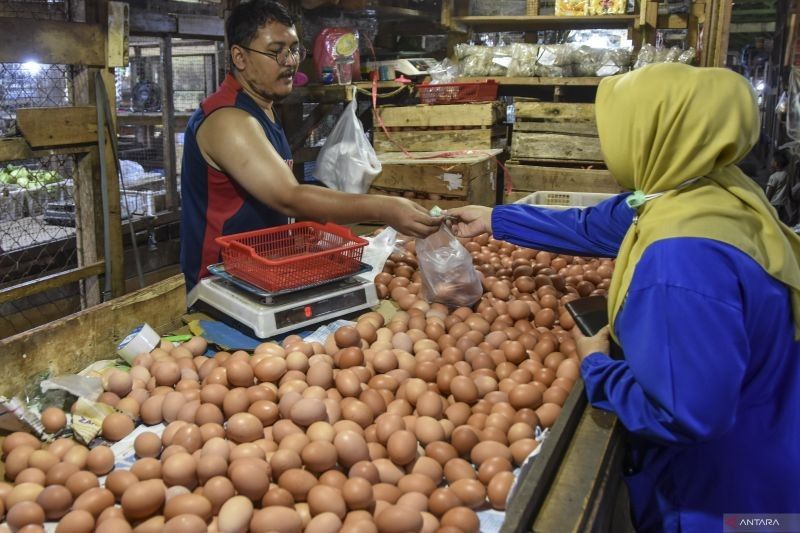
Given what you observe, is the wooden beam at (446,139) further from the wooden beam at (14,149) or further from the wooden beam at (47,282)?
the wooden beam at (14,149)

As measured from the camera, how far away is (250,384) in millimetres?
2338

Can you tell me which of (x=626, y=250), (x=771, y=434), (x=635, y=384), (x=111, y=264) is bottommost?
(x=111, y=264)

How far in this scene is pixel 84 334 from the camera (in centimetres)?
250

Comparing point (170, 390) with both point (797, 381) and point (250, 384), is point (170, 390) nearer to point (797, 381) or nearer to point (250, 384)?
point (250, 384)

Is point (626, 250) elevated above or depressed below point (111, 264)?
above

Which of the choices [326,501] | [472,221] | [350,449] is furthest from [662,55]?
[326,501]

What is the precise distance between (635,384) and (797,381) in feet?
1.38

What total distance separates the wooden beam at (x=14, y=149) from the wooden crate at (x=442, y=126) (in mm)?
2800

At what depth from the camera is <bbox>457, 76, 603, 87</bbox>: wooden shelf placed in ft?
19.4

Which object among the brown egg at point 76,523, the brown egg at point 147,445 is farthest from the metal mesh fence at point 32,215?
the brown egg at point 76,523

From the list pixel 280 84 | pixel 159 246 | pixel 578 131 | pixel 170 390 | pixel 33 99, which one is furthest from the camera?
pixel 159 246

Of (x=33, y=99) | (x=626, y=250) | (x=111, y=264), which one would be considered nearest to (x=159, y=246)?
(x=33, y=99)

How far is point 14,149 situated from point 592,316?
336cm

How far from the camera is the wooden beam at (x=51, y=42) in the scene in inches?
151
